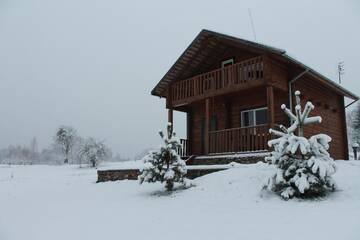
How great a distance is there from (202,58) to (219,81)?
2623mm

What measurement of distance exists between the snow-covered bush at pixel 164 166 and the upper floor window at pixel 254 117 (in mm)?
5442

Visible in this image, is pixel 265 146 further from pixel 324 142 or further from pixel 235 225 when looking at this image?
pixel 235 225

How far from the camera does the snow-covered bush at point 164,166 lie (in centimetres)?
943

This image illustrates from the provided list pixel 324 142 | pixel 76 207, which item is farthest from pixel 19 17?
pixel 324 142

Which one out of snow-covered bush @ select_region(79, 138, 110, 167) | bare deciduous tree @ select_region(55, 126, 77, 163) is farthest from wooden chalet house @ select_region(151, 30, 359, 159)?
bare deciduous tree @ select_region(55, 126, 77, 163)

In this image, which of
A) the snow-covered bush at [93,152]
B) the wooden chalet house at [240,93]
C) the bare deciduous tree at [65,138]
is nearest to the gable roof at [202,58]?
the wooden chalet house at [240,93]

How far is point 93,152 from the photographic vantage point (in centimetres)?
3294

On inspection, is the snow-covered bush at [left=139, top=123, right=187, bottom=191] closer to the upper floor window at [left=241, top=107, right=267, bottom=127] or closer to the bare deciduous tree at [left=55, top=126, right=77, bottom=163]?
the upper floor window at [left=241, top=107, right=267, bottom=127]

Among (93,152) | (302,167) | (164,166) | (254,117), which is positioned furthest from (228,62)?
(93,152)

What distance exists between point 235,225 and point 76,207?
4.83 metres

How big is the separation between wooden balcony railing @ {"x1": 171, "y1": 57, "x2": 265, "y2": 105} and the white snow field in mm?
4159

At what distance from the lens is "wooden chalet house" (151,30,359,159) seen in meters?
12.2

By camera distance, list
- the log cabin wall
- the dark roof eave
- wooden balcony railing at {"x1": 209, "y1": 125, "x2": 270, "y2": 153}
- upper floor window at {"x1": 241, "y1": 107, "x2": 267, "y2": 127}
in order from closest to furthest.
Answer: the dark roof eave < wooden balcony railing at {"x1": 209, "y1": 125, "x2": 270, "y2": 153} < the log cabin wall < upper floor window at {"x1": 241, "y1": 107, "x2": 267, "y2": 127}

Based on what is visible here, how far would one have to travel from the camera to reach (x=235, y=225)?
5914 mm
